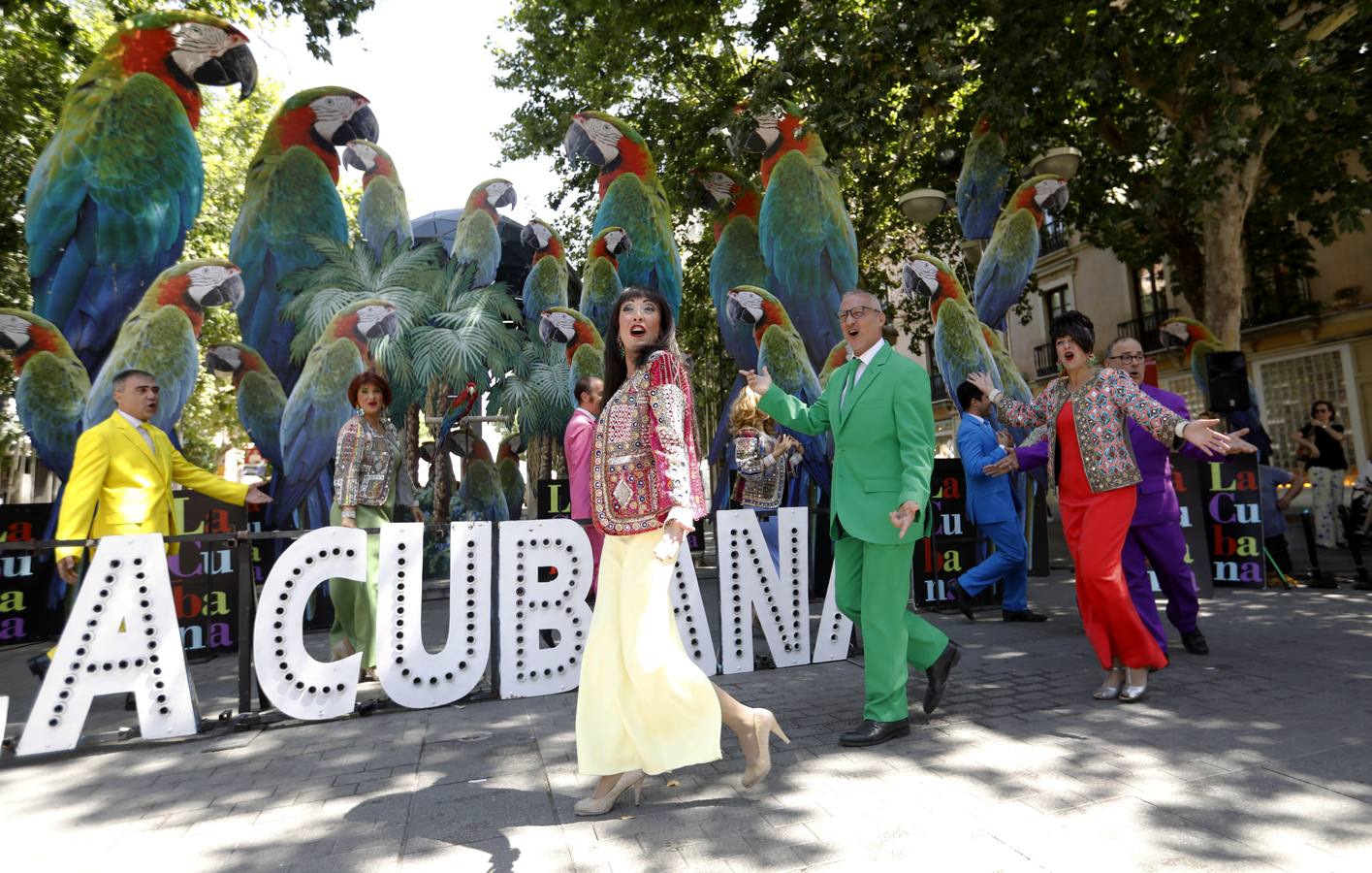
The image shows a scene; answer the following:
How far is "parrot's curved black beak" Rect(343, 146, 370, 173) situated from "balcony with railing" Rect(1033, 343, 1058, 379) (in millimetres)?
22247

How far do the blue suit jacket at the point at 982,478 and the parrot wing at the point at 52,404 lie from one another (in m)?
8.85

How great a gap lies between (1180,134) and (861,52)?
4165 millimetres

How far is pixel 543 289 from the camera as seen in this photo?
12914 millimetres

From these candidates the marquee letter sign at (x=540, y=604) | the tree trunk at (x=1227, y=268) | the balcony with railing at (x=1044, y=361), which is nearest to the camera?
the marquee letter sign at (x=540, y=604)

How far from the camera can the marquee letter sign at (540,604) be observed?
452 centimetres

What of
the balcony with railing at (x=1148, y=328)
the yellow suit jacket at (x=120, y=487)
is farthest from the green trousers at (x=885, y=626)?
the balcony with railing at (x=1148, y=328)

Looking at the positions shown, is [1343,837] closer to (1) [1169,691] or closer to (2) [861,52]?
(1) [1169,691]

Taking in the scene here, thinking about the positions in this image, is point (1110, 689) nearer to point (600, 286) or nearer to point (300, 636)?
point (300, 636)

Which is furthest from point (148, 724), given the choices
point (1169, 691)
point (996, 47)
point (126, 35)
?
point (996, 47)

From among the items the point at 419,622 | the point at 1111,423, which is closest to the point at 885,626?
the point at 1111,423

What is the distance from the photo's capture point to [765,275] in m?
11.6

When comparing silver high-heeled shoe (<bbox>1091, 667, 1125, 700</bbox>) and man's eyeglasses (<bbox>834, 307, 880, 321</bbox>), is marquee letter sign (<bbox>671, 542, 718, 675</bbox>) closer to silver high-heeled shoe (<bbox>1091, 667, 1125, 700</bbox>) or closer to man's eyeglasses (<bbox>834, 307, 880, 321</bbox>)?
man's eyeglasses (<bbox>834, 307, 880, 321</bbox>)

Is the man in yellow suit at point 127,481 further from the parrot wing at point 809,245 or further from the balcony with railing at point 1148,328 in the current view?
the balcony with railing at point 1148,328

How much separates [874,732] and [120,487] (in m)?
4.33
